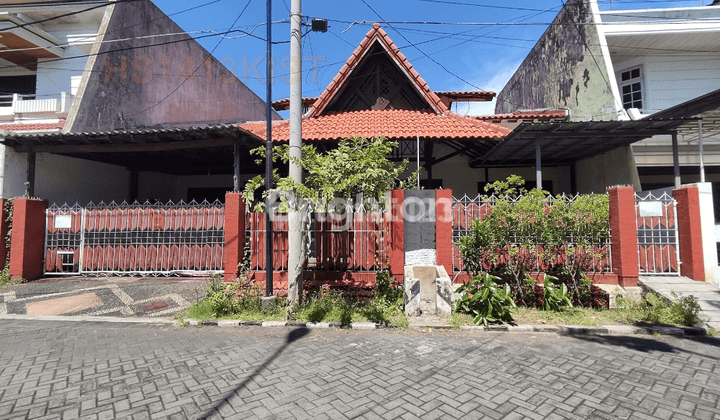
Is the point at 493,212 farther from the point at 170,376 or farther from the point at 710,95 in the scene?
the point at 170,376

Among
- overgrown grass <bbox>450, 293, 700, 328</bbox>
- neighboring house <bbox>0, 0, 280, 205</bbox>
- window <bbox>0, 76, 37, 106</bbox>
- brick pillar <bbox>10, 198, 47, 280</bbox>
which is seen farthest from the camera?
window <bbox>0, 76, 37, 106</bbox>

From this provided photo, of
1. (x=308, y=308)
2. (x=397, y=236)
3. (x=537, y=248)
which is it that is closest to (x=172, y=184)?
(x=308, y=308)

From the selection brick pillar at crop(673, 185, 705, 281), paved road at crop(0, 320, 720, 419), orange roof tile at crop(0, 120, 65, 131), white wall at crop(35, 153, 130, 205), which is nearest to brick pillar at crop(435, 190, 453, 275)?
paved road at crop(0, 320, 720, 419)

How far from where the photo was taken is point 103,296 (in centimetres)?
680

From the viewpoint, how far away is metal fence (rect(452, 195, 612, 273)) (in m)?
5.86

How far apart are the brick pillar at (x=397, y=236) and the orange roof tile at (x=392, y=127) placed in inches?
103

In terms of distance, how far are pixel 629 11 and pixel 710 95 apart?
6.75 meters

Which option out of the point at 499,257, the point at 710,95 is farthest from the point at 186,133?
the point at 710,95

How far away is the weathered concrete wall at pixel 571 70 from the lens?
406 inches

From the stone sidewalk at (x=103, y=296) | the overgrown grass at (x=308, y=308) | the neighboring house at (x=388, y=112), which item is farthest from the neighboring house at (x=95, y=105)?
the overgrown grass at (x=308, y=308)

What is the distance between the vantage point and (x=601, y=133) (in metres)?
7.75

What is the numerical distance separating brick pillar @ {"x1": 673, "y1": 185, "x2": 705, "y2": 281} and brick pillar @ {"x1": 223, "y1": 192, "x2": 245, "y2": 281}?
8.62 meters

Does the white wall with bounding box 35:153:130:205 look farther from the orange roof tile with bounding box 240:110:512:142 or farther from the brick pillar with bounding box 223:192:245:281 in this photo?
the brick pillar with bounding box 223:192:245:281

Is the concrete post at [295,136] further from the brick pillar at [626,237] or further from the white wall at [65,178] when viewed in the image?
the white wall at [65,178]
